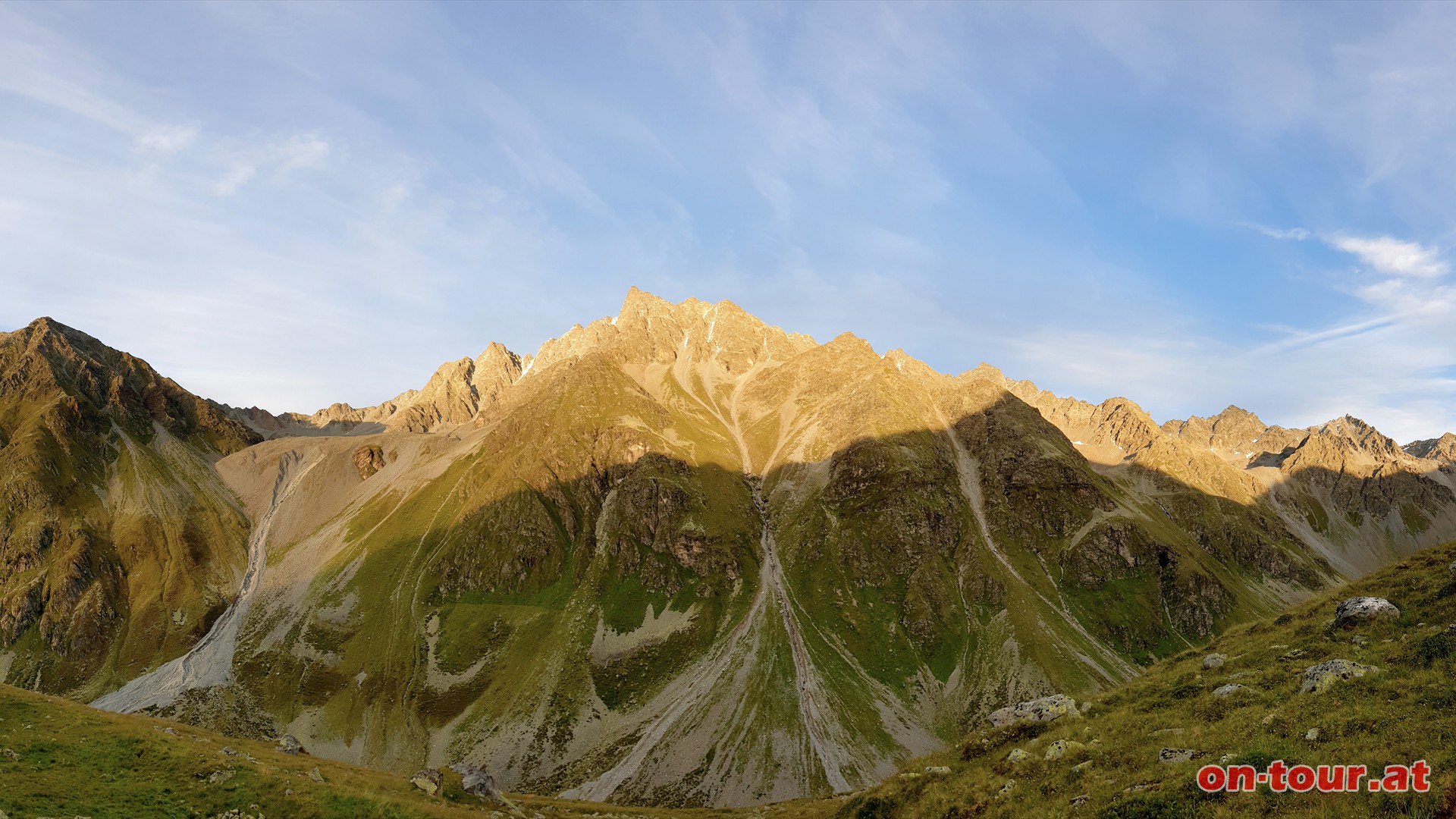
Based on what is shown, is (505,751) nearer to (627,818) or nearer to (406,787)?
(627,818)

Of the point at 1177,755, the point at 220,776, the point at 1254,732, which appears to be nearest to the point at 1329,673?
the point at 1254,732

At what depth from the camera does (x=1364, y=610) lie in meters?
32.2

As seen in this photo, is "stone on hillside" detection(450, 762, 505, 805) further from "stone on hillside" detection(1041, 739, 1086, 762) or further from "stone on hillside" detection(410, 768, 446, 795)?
"stone on hillside" detection(1041, 739, 1086, 762)

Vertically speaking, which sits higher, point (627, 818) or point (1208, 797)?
point (1208, 797)

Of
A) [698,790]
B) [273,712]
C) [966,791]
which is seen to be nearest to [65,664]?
[273,712]

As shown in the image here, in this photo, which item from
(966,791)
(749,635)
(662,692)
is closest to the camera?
(966,791)

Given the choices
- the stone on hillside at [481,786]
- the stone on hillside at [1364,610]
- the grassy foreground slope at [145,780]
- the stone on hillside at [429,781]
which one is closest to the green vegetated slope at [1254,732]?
the stone on hillside at [1364,610]

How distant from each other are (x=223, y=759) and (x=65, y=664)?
224991 mm

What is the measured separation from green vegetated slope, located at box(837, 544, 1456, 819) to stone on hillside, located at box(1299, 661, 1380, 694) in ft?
1.16

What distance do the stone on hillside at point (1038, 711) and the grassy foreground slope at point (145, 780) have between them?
36138mm

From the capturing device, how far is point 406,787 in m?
53.7

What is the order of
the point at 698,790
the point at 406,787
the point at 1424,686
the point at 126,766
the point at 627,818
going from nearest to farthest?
1. the point at 1424,686
2. the point at 126,766
3. the point at 406,787
4. the point at 627,818
5. the point at 698,790

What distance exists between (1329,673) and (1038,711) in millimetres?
14130

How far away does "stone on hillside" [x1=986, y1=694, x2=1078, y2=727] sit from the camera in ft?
116
